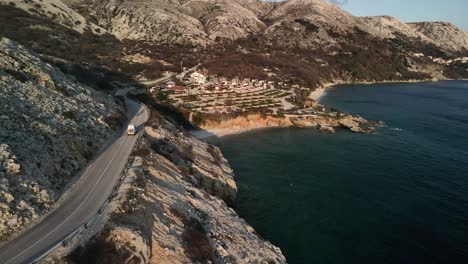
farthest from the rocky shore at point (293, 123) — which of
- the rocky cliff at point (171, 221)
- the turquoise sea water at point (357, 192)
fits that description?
the rocky cliff at point (171, 221)

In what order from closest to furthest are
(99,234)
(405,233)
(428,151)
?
(99,234) < (405,233) < (428,151)

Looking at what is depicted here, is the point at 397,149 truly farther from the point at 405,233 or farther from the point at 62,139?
the point at 62,139

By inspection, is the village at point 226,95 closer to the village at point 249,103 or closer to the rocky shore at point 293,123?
the village at point 249,103

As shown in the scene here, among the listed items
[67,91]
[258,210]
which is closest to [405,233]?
[258,210]

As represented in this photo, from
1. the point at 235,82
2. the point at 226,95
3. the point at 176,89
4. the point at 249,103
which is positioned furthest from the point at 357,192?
the point at 235,82

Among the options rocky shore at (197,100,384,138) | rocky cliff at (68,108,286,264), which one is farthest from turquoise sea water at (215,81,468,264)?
rocky cliff at (68,108,286,264)

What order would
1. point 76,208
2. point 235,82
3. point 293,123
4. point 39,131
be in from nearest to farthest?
1. point 76,208
2. point 39,131
3. point 293,123
4. point 235,82

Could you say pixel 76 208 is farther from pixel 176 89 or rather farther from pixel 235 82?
pixel 235 82
